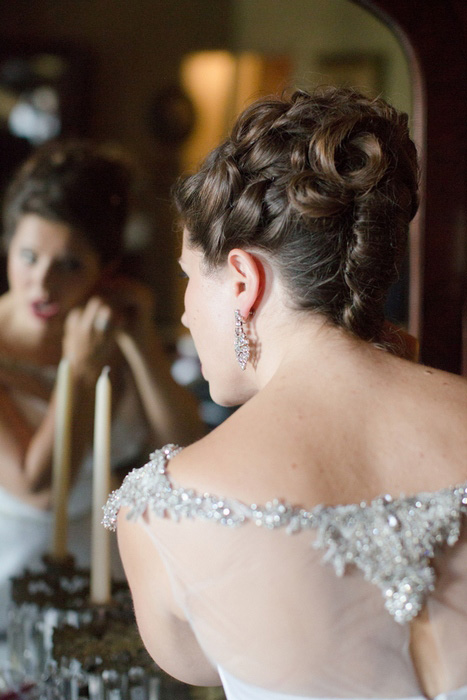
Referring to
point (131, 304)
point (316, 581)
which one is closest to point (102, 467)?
point (131, 304)

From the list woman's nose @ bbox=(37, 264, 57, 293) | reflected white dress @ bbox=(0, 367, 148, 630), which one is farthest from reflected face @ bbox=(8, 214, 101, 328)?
reflected white dress @ bbox=(0, 367, 148, 630)

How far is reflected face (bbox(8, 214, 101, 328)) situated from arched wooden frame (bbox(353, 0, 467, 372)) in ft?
2.12

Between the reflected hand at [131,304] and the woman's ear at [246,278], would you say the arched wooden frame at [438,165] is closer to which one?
the reflected hand at [131,304]

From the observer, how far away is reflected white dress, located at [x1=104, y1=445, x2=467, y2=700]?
66 centimetres

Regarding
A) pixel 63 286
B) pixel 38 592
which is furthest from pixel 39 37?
pixel 38 592

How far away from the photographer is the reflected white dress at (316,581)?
656 mm

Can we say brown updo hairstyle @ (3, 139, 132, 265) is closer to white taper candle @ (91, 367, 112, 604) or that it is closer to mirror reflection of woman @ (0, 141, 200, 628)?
mirror reflection of woman @ (0, 141, 200, 628)

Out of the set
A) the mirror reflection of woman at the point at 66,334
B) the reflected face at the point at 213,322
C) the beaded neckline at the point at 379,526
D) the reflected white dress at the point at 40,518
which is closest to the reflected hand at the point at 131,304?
the mirror reflection of woman at the point at 66,334

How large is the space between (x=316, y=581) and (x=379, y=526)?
3.1 inches

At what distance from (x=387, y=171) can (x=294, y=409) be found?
0.95 ft

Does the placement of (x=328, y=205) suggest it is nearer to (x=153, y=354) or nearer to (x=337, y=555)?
(x=337, y=555)

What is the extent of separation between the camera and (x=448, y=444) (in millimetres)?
692

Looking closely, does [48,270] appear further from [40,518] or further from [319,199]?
[319,199]

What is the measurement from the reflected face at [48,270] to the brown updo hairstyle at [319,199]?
510mm
